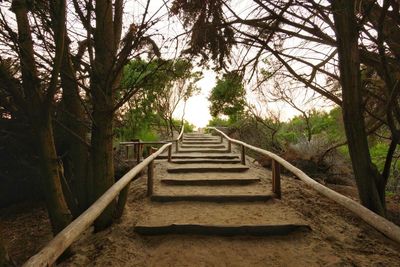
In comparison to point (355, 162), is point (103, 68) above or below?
above

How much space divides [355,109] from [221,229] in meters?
2.52

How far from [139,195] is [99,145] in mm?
1903

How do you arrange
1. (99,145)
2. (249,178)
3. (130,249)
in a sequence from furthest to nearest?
(249,178), (99,145), (130,249)

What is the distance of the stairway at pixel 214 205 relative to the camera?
401 cm

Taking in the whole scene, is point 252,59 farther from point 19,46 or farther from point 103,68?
point 19,46

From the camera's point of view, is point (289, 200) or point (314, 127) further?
point (314, 127)

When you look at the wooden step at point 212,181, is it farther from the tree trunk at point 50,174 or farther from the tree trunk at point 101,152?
the tree trunk at point 50,174

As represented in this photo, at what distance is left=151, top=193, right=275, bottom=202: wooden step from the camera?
209 inches

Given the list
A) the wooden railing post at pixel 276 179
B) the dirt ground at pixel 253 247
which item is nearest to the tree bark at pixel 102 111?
the dirt ground at pixel 253 247

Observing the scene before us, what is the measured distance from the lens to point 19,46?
9.61 feet

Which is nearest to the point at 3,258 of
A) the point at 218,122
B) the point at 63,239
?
the point at 63,239

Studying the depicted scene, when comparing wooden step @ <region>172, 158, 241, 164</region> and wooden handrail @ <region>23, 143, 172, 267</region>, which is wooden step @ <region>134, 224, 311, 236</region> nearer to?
wooden handrail @ <region>23, 143, 172, 267</region>

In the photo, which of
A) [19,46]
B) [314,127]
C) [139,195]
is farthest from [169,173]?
[314,127]

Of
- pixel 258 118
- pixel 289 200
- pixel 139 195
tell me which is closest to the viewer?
pixel 289 200
